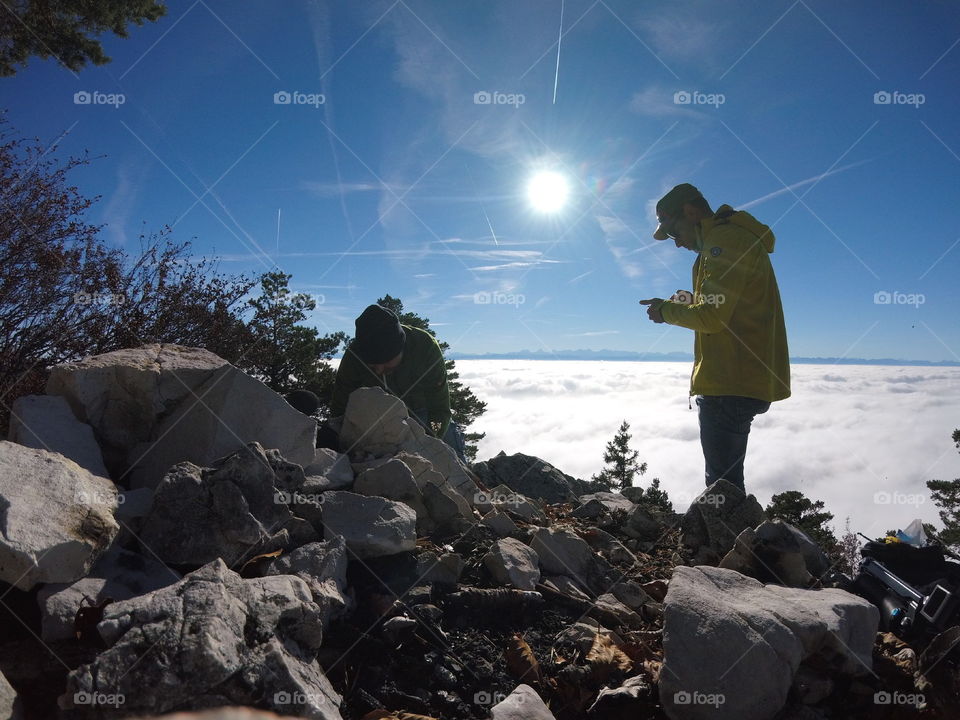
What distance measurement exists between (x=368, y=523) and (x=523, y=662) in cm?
158

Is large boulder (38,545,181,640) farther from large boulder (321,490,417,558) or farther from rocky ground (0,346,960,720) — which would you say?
large boulder (321,490,417,558)

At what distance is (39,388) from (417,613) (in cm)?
740

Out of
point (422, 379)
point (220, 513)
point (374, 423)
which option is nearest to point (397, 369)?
point (422, 379)

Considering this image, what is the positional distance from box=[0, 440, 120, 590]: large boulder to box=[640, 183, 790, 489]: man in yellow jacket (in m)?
5.17

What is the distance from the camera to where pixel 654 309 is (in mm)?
5945

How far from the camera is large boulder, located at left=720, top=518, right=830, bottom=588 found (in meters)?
4.77

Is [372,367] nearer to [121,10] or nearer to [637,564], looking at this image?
[637,564]

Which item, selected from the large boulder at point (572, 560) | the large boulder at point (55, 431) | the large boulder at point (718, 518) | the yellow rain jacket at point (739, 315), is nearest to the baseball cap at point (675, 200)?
the yellow rain jacket at point (739, 315)

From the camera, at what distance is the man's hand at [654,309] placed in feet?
19.3

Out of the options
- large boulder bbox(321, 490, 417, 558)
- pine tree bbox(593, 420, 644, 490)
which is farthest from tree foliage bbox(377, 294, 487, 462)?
large boulder bbox(321, 490, 417, 558)

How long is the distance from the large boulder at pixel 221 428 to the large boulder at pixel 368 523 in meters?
0.75

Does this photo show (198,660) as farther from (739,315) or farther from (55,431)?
(739,315)

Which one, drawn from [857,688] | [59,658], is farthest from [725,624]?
[59,658]

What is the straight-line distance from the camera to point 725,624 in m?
3.30
